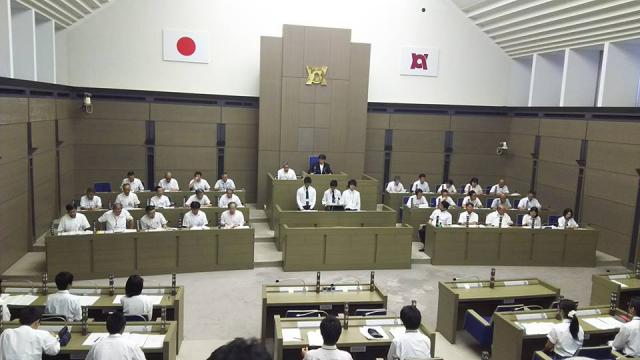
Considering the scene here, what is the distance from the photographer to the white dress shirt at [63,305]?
5.68 metres

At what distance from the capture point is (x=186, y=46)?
14.8 meters

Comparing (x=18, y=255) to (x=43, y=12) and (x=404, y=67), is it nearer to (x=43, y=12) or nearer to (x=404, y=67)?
(x=43, y=12)

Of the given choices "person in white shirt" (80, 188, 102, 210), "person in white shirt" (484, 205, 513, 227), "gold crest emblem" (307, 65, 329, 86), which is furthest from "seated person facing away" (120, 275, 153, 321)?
"gold crest emblem" (307, 65, 329, 86)

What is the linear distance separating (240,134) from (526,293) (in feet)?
34.5

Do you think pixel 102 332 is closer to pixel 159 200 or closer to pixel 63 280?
pixel 63 280

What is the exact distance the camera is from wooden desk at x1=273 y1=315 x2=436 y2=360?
17.3 feet

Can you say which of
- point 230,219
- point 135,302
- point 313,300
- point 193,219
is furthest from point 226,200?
point 135,302

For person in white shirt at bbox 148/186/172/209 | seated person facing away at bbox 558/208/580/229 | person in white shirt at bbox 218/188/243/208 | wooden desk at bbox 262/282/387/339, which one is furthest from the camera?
person in white shirt at bbox 218/188/243/208

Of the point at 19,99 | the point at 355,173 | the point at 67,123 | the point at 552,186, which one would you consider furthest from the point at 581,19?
the point at 67,123

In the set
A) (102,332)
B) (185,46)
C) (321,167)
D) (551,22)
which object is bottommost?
(102,332)

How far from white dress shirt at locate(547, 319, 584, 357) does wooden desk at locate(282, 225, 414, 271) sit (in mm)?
5160

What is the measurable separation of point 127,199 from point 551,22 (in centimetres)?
1166

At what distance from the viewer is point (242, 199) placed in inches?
511

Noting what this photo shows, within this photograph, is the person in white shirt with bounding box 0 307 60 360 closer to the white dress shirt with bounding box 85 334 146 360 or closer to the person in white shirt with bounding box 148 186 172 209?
the white dress shirt with bounding box 85 334 146 360
